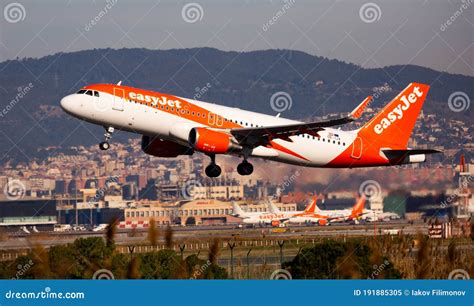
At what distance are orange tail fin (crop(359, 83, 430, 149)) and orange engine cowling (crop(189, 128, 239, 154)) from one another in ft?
31.6

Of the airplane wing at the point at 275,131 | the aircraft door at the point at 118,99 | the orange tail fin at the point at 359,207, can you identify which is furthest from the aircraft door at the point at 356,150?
the aircraft door at the point at 118,99

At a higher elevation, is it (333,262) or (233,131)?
(233,131)

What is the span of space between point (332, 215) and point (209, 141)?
682 inches

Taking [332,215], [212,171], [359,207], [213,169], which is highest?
[213,169]

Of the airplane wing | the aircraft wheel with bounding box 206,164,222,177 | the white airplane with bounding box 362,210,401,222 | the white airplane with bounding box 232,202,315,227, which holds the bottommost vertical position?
the white airplane with bounding box 362,210,401,222

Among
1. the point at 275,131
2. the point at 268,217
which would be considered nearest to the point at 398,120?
the point at 275,131

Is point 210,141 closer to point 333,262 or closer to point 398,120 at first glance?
point 398,120

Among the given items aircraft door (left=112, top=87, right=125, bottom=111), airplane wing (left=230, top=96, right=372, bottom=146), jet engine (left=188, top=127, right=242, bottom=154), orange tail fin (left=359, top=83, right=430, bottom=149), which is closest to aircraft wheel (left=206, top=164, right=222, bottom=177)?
jet engine (left=188, top=127, right=242, bottom=154)

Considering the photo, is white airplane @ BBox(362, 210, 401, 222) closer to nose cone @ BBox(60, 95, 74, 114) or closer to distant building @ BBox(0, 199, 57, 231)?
nose cone @ BBox(60, 95, 74, 114)

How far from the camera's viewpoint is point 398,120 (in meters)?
59.1

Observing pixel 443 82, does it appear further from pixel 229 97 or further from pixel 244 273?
pixel 229 97

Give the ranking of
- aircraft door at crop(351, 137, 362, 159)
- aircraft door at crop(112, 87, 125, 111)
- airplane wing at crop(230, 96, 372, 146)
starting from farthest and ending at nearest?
1. aircraft door at crop(351, 137, 362, 159)
2. airplane wing at crop(230, 96, 372, 146)
3. aircraft door at crop(112, 87, 125, 111)

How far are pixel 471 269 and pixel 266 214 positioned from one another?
45585 millimetres

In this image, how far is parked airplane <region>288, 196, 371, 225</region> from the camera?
1823 inches
